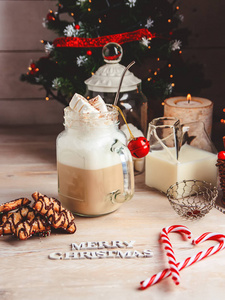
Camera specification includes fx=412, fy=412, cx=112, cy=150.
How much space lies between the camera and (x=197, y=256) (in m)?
0.84

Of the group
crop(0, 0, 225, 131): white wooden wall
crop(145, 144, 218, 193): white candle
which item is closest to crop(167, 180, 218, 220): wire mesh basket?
crop(145, 144, 218, 193): white candle

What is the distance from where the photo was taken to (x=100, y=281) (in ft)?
2.57

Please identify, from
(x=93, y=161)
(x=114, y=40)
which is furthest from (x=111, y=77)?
(x=93, y=161)

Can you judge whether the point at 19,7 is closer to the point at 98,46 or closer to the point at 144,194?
the point at 98,46

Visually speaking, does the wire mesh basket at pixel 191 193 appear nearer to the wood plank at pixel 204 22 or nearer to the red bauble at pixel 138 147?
the red bauble at pixel 138 147

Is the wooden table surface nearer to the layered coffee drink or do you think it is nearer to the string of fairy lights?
the layered coffee drink

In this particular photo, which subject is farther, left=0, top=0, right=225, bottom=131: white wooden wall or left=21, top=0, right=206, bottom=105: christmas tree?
left=0, top=0, right=225, bottom=131: white wooden wall

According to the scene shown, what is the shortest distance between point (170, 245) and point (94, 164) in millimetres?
252

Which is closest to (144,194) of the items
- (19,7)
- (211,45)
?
(211,45)

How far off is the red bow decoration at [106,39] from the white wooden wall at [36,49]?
0.45 m

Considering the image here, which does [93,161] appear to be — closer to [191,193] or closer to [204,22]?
[191,193]

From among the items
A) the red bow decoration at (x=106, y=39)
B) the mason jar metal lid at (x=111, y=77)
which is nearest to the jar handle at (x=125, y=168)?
the mason jar metal lid at (x=111, y=77)

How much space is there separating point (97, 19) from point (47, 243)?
32.2 inches

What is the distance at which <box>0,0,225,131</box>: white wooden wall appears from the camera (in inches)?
67.7
